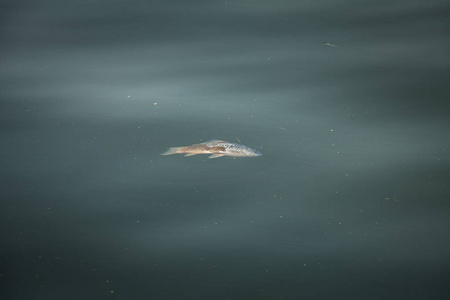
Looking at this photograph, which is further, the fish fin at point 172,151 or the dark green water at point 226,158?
the fish fin at point 172,151

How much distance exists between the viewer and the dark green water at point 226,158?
155cm

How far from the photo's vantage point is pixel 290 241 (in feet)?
5.38

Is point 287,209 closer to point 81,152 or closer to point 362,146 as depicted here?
point 362,146

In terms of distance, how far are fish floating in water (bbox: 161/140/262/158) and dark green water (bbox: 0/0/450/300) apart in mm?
31

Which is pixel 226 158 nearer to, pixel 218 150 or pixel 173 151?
pixel 218 150

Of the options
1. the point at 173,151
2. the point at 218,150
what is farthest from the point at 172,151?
the point at 218,150

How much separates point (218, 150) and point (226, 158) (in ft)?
0.15

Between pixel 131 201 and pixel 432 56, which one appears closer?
pixel 131 201

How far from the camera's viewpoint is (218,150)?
81.7 inches

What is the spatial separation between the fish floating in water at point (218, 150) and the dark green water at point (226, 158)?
0.03 meters

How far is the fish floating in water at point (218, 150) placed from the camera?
2.06 meters

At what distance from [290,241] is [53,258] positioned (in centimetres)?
64

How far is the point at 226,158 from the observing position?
6.73ft

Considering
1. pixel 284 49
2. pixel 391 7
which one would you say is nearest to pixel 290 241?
pixel 284 49
